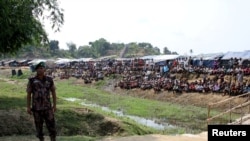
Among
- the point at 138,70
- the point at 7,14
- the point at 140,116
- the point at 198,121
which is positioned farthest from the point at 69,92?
the point at 7,14

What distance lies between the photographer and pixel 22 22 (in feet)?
51.9

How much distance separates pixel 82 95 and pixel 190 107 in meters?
14.3

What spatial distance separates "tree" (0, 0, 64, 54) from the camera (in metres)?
14.8

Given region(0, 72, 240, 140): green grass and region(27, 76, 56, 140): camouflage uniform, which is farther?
region(0, 72, 240, 140): green grass

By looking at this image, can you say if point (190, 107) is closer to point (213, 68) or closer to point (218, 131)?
point (213, 68)

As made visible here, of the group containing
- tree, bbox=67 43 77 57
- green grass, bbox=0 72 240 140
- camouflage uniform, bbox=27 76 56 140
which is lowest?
green grass, bbox=0 72 240 140

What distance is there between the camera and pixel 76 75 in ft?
192

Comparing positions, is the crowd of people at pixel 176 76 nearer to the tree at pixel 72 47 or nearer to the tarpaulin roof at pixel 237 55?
the tarpaulin roof at pixel 237 55

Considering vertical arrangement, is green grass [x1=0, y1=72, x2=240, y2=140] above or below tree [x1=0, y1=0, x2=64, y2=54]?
below

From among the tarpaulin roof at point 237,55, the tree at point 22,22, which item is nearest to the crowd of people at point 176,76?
the tarpaulin roof at point 237,55

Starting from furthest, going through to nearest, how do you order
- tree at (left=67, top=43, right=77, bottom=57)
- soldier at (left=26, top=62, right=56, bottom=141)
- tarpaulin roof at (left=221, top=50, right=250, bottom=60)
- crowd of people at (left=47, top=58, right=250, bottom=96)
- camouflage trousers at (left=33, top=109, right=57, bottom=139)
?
tree at (left=67, top=43, right=77, bottom=57) → tarpaulin roof at (left=221, top=50, right=250, bottom=60) → crowd of people at (left=47, top=58, right=250, bottom=96) → camouflage trousers at (left=33, top=109, right=57, bottom=139) → soldier at (left=26, top=62, right=56, bottom=141)

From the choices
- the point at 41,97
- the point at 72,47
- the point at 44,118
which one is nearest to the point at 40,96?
the point at 41,97

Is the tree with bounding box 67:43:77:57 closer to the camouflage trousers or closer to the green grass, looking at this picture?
the green grass

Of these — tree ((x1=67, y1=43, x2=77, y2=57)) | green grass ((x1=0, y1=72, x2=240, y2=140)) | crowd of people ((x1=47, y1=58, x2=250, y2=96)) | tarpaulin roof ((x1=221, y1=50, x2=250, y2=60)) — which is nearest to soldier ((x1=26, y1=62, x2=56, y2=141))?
green grass ((x1=0, y1=72, x2=240, y2=140))
